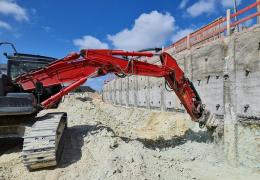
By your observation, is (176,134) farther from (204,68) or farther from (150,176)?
(150,176)

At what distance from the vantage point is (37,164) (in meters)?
6.55

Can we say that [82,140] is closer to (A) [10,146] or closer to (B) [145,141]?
(A) [10,146]

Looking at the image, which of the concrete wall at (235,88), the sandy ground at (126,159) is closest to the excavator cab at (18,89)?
the sandy ground at (126,159)

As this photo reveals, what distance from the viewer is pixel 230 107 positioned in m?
8.86

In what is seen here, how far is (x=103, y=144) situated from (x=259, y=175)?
400 cm

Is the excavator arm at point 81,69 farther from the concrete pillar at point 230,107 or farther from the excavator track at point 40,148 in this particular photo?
the concrete pillar at point 230,107

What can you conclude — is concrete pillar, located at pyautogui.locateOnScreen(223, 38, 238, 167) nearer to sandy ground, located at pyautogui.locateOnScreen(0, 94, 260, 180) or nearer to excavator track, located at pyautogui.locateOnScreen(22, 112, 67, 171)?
sandy ground, located at pyautogui.locateOnScreen(0, 94, 260, 180)

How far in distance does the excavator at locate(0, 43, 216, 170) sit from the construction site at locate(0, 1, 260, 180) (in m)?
0.02

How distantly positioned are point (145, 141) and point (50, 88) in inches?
156

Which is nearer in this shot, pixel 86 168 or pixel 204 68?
pixel 86 168

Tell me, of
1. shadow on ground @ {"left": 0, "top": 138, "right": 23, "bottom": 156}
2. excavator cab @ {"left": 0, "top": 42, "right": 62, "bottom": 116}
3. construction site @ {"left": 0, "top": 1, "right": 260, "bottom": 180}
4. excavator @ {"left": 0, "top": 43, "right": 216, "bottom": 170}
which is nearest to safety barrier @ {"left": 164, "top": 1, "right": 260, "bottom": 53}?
construction site @ {"left": 0, "top": 1, "right": 260, "bottom": 180}

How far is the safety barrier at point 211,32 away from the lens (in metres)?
9.03

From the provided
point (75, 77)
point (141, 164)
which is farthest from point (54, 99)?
point (141, 164)

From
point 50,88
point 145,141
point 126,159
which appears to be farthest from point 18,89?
point 145,141
